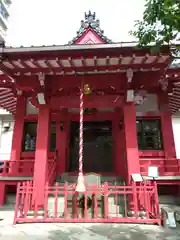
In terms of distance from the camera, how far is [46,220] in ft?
18.3

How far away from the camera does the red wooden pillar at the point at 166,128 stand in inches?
343

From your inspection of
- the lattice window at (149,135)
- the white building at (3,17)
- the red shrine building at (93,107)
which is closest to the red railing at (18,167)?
the red shrine building at (93,107)

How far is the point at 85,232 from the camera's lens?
485 cm

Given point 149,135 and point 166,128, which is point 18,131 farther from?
point 166,128

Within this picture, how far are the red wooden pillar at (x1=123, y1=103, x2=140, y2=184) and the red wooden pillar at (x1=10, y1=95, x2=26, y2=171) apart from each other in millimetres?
5414

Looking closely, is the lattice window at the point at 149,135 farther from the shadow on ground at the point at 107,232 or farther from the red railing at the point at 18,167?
the red railing at the point at 18,167

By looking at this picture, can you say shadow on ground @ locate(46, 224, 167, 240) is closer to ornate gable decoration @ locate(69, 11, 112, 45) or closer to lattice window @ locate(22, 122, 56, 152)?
lattice window @ locate(22, 122, 56, 152)

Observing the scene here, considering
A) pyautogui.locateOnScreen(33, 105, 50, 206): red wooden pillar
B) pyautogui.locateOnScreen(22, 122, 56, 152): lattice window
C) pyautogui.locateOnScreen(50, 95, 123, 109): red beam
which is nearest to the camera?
pyautogui.locateOnScreen(33, 105, 50, 206): red wooden pillar

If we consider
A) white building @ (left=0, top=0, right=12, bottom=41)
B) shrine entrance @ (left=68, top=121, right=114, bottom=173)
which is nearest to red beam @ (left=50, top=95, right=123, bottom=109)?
shrine entrance @ (left=68, top=121, right=114, bottom=173)

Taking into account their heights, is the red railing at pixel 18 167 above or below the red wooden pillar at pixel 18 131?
below

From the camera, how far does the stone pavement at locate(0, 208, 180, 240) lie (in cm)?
454

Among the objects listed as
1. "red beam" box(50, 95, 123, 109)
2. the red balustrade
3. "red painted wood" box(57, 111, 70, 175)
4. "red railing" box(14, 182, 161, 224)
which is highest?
"red beam" box(50, 95, 123, 109)

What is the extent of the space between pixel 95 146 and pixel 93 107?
364cm

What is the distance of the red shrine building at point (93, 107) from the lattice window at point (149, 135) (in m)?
0.05
